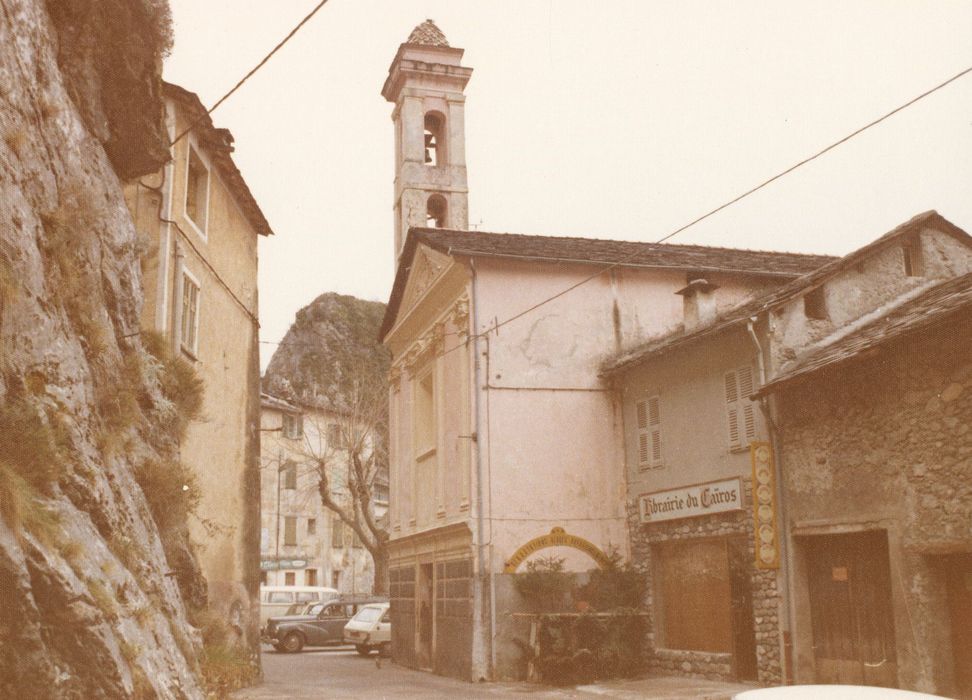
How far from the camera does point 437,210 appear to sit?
92.6ft

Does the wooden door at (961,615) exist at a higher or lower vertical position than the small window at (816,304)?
lower

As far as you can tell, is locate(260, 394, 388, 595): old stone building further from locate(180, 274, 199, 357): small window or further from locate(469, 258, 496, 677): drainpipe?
locate(180, 274, 199, 357): small window

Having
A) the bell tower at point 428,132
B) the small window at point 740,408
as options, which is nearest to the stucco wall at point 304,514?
the bell tower at point 428,132

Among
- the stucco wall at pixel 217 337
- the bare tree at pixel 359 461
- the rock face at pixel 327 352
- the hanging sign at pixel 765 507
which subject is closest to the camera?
the hanging sign at pixel 765 507

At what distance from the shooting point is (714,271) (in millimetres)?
21047

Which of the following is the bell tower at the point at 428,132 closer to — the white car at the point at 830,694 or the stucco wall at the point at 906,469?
the stucco wall at the point at 906,469

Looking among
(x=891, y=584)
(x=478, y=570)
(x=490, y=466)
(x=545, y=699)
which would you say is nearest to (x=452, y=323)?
(x=490, y=466)

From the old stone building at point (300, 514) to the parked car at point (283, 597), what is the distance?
1007cm

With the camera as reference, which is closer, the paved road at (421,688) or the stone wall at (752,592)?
the stone wall at (752,592)

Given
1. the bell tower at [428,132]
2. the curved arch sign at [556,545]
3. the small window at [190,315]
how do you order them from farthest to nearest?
1. the bell tower at [428,132]
2. the curved arch sign at [556,545]
3. the small window at [190,315]

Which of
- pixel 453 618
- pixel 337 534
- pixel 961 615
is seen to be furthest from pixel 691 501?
pixel 337 534

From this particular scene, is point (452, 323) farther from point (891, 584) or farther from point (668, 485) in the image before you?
point (891, 584)

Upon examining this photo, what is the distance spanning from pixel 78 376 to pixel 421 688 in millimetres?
11306

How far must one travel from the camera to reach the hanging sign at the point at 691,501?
16.3 metres
